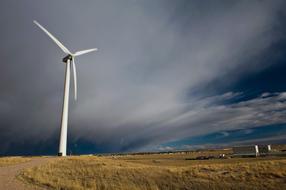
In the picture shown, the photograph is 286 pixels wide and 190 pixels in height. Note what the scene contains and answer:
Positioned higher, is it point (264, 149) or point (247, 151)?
point (264, 149)

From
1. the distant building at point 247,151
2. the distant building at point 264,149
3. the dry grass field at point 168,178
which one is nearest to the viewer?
the dry grass field at point 168,178

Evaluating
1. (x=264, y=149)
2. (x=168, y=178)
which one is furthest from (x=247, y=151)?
(x=168, y=178)

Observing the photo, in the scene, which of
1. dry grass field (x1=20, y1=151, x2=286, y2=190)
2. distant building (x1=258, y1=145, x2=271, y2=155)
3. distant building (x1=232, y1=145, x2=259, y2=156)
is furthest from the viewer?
distant building (x1=258, y1=145, x2=271, y2=155)

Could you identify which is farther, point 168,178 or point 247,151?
point 247,151

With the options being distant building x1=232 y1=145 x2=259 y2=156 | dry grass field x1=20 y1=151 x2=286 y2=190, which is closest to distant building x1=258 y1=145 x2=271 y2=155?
distant building x1=232 y1=145 x2=259 y2=156

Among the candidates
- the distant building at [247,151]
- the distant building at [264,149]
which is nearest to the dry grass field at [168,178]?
the distant building at [247,151]

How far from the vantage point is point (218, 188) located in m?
20.8

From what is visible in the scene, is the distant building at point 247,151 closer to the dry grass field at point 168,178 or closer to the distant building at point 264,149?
the distant building at point 264,149

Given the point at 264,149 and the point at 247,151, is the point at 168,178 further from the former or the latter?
the point at 264,149

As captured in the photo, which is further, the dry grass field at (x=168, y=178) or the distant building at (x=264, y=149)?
the distant building at (x=264, y=149)

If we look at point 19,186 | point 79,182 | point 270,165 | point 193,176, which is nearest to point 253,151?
point 270,165

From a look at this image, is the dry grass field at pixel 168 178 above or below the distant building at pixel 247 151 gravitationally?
below

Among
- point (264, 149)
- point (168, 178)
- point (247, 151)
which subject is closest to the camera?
point (168, 178)

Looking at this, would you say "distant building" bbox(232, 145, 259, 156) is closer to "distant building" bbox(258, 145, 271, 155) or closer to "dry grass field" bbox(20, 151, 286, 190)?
"distant building" bbox(258, 145, 271, 155)
